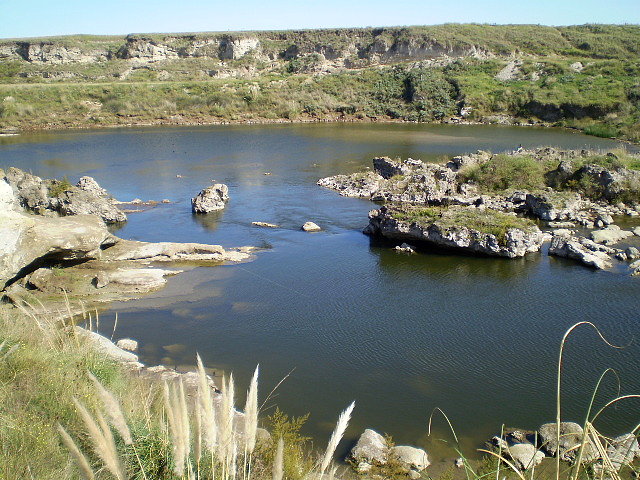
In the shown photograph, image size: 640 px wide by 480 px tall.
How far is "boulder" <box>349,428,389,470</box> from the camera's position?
29.6 ft

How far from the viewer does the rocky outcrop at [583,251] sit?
19.3 meters

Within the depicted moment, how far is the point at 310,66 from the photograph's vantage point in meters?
100

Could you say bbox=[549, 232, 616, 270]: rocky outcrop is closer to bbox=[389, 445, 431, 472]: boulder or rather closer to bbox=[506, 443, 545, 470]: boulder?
bbox=[506, 443, 545, 470]: boulder

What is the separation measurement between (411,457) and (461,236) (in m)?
13.0

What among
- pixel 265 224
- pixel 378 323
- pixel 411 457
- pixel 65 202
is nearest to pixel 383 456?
pixel 411 457

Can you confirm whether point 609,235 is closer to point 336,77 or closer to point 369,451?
point 369,451

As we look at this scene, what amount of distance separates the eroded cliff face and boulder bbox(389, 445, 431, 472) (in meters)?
99.1

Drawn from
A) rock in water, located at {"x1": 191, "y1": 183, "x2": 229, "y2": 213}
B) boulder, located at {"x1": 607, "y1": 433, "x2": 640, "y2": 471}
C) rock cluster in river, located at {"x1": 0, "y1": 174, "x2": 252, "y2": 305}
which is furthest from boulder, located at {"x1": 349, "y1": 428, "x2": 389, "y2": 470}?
rock in water, located at {"x1": 191, "y1": 183, "x2": 229, "y2": 213}

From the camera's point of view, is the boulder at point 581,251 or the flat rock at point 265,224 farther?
the flat rock at point 265,224

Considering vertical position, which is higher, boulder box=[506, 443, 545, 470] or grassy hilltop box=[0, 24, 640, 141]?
grassy hilltop box=[0, 24, 640, 141]

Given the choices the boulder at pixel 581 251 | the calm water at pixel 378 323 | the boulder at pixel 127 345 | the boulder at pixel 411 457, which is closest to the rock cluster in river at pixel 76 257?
the calm water at pixel 378 323

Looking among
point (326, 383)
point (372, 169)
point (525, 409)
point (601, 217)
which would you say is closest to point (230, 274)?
point (326, 383)

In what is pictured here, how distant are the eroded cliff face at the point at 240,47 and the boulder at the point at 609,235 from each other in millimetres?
83175

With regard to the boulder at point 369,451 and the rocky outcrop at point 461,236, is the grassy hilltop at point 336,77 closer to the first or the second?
the rocky outcrop at point 461,236
